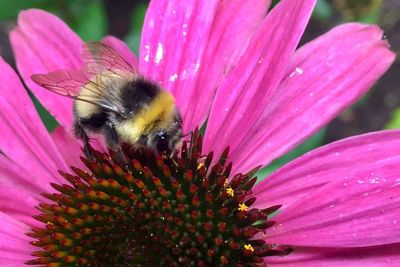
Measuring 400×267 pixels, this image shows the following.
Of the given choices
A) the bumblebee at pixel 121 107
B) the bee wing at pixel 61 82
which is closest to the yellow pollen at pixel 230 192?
the bumblebee at pixel 121 107

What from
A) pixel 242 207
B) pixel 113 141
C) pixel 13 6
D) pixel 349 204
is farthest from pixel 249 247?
pixel 13 6

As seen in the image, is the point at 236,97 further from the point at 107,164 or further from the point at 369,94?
the point at 369,94

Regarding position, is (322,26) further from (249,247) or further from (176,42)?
(249,247)

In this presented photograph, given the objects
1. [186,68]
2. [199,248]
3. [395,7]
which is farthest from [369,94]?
[199,248]

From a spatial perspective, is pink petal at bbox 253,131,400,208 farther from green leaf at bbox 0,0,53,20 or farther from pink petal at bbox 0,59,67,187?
green leaf at bbox 0,0,53,20

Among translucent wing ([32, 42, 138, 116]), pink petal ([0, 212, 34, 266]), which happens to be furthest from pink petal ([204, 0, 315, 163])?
pink petal ([0, 212, 34, 266])

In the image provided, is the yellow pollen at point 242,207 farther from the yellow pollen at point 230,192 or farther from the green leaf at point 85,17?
the green leaf at point 85,17
